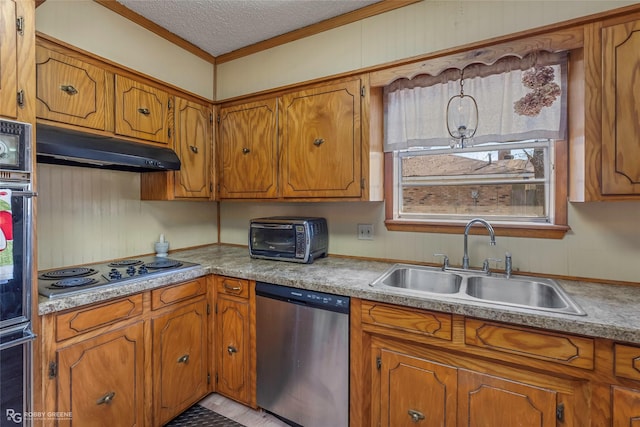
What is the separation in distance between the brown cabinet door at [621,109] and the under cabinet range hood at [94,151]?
2.35 metres

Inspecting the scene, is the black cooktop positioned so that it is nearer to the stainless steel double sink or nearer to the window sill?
the stainless steel double sink

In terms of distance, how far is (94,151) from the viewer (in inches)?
61.1

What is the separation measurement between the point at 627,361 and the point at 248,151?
7.60 ft

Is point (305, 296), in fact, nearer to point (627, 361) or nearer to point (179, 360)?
Result: point (179, 360)

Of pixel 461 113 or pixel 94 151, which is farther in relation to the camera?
pixel 461 113

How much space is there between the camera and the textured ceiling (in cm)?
201

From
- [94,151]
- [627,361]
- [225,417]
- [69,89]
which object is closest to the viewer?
[627,361]

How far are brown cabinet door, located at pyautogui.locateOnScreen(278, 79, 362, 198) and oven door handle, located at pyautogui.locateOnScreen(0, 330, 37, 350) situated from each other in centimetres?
147

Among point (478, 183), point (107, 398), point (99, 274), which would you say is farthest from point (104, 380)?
point (478, 183)

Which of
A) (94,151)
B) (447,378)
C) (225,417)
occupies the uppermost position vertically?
(94,151)

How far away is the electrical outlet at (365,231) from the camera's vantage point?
2201 millimetres

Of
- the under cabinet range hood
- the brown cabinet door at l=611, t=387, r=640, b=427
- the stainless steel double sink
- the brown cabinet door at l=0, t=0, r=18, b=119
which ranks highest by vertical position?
the brown cabinet door at l=0, t=0, r=18, b=119

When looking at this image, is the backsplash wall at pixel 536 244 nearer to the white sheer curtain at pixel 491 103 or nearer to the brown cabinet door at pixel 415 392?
the white sheer curtain at pixel 491 103

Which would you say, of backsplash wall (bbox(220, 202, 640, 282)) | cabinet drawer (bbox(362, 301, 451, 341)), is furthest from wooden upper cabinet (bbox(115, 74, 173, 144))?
cabinet drawer (bbox(362, 301, 451, 341))
